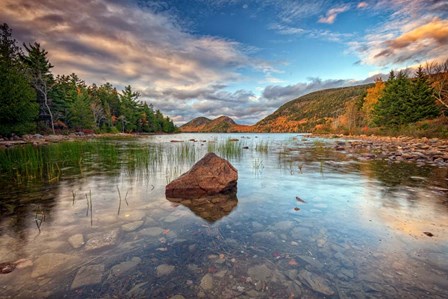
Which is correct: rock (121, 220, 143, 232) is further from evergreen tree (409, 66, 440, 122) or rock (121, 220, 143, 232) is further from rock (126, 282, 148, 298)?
evergreen tree (409, 66, 440, 122)

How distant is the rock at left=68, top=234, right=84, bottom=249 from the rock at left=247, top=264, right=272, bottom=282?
3011mm

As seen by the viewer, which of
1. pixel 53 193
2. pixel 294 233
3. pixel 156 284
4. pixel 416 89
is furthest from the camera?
pixel 416 89

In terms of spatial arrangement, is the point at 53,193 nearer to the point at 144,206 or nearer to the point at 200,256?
the point at 144,206

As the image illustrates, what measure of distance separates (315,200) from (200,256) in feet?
14.1

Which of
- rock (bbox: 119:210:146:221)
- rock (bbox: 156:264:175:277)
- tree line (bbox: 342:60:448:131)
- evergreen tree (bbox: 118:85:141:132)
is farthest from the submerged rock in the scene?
evergreen tree (bbox: 118:85:141:132)

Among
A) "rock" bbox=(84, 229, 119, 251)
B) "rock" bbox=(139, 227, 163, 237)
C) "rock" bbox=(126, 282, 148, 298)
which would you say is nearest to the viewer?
"rock" bbox=(126, 282, 148, 298)

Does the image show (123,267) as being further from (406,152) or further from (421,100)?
(421,100)

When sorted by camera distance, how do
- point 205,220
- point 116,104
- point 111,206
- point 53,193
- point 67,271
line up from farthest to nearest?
1. point 116,104
2. point 53,193
3. point 111,206
4. point 205,220
5. point 67,271

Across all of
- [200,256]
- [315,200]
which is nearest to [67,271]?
[200,256]

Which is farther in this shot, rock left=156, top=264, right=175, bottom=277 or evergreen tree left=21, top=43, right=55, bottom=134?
evergreen tree left=21, top=43, right=55, bottom=134

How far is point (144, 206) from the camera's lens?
5.83 meters

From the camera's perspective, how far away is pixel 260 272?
302 centimetres

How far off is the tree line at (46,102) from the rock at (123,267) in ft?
121

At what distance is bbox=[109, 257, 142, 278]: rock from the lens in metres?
2.97
